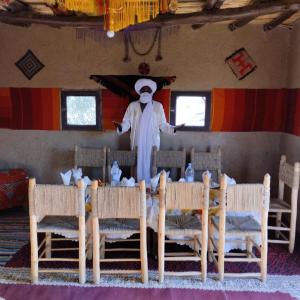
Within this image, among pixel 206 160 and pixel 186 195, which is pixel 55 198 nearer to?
pixel 186 195

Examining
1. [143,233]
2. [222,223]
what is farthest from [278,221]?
[143,233]

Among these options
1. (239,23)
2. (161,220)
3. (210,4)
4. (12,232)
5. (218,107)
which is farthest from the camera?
(218,107)

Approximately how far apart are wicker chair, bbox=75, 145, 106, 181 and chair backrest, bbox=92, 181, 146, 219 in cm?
176

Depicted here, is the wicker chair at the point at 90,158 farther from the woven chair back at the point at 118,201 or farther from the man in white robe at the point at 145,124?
the woven chair back at the point at 118,201

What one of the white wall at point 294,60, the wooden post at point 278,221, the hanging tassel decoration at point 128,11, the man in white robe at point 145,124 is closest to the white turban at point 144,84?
the man in white robe at point 145,124

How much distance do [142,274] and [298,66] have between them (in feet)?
9.64

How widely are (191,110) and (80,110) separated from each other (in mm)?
1461

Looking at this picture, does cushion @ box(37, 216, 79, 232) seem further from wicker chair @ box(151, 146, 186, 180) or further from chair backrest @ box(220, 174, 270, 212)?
wicker chair @ box(151, 146, 186, 180)

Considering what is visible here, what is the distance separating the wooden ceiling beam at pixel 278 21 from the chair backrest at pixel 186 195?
7.21 ft

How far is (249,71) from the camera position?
4.30 m

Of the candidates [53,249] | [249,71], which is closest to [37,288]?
[53,249]

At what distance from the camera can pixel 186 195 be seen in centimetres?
256

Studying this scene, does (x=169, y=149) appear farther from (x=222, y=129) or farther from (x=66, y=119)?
(x=66, y=119)

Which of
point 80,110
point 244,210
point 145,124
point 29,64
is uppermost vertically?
point 29,64
